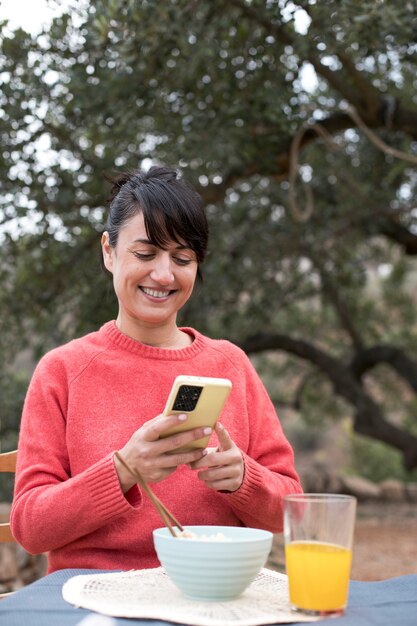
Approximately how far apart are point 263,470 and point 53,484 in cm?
38

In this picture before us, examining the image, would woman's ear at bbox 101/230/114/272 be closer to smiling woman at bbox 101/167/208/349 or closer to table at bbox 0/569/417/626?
smiling woman at bbox 101/167/208/349

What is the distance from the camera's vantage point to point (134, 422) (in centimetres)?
157

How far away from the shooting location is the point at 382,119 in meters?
4.30

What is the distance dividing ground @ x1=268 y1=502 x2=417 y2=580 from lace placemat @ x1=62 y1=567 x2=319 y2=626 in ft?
9.44

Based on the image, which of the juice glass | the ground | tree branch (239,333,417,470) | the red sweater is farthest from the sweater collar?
tree branch (239,333,417,470)

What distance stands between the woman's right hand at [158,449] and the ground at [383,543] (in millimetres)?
2891

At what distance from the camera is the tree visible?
313 centimetres

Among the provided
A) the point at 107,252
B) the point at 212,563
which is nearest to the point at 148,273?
the point at 107,252

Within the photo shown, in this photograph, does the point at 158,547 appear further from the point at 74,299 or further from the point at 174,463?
the point at 74,299

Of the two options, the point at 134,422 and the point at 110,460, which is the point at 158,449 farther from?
the point at 134,422

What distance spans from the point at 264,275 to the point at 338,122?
140cm

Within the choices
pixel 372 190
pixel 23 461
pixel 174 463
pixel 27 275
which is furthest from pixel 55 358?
pixel 372 190

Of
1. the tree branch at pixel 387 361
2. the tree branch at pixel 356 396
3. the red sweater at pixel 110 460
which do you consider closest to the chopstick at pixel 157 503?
the red sweater at pixel 110 460

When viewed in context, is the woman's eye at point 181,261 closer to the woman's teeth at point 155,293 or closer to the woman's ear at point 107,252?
the woman's teeth at point 155,293
